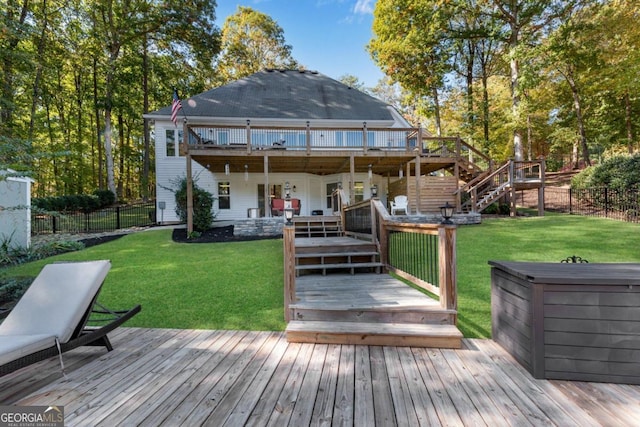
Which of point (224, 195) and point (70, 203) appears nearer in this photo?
point (224, 195)

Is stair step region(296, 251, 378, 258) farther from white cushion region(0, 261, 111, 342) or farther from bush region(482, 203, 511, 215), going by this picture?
bush region(482, 203, 511, 215)

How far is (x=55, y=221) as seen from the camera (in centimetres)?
1037

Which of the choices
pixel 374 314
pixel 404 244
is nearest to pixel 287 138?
pixel 404 244

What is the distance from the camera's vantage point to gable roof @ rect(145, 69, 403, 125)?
514 inches

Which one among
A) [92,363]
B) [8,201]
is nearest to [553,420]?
[92,363]

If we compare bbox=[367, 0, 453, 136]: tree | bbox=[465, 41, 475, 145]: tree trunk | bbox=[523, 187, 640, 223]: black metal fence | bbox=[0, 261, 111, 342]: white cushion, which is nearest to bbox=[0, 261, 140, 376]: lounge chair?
bbox=[0, 261, 111, 342]: white cushion

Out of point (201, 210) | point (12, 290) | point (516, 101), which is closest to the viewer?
point (12, 290)

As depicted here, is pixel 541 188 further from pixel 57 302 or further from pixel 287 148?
pixel 57 302

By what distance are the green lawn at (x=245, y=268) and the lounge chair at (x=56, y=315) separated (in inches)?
41.6

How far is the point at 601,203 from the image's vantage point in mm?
11039

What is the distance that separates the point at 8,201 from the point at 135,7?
13.4m

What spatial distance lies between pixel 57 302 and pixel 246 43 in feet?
75.9

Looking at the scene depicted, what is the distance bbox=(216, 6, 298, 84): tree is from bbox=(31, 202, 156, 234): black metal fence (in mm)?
12503

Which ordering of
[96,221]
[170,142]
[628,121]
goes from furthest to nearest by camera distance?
1. [628,121]
2. [170,142]
3. [96,221]
